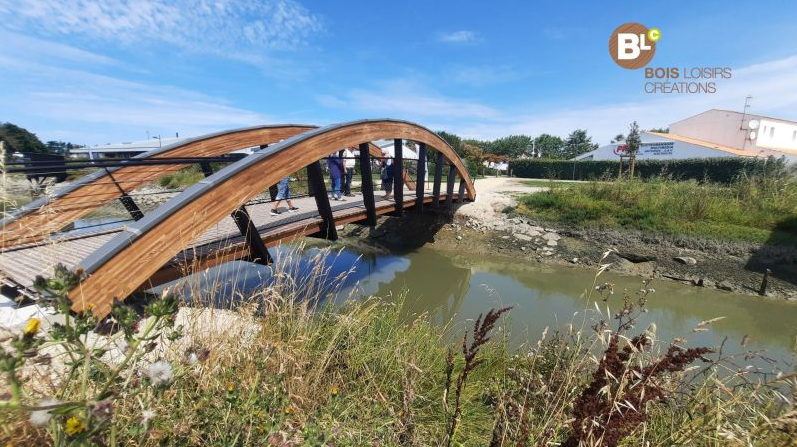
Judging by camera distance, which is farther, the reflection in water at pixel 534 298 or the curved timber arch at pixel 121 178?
the reflection in water at pixel 534 298

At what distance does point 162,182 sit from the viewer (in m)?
19.3

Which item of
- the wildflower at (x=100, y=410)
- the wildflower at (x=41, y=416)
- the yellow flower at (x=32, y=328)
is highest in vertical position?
the yellow flower at (x=32, y=328)

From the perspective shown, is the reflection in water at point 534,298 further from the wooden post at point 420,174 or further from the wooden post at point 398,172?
the wooden post at point 420,174

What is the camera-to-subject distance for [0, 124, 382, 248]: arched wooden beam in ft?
10.6

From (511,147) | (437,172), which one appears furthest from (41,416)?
(511,147)

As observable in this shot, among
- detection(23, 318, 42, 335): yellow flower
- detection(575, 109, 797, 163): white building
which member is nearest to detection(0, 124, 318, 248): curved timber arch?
detection(23, 318, 42, 335): yellow flower

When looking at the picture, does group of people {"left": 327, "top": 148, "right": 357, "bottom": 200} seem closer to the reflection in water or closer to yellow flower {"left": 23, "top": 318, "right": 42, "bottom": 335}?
the reflection in water

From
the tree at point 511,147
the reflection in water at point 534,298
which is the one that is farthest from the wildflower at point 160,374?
the tree at point 511,147

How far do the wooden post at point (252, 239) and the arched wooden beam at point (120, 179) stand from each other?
41.0 inches

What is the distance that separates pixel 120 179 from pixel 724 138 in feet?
141

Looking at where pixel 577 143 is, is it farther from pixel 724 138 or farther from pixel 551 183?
pixel 551 183

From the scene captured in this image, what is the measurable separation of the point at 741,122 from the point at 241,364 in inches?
1648

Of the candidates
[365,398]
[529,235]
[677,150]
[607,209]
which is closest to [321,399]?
[365,398]

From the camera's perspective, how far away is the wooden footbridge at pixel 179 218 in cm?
250
